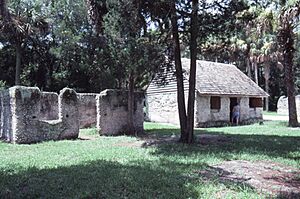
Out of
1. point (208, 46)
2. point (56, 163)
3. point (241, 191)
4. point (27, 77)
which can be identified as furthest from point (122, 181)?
point (27, 77)

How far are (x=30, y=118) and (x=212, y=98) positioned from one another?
14259 mm

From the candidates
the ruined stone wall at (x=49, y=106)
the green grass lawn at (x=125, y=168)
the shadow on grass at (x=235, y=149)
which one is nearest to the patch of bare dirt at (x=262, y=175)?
the green grass lawn at (x=125, y=168)

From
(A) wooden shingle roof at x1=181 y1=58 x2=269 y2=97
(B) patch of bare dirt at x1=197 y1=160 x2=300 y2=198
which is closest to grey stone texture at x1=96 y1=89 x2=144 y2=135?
(A) wooden shingle roof at x1=181 y1=58 x2=269 y2=97

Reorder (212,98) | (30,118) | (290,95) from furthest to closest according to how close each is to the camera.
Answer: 1. (212,98)
2. (290,95)
3. (30,118)

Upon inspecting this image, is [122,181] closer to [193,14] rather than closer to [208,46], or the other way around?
[193,14]

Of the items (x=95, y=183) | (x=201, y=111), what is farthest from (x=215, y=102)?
(x=95, y=183)

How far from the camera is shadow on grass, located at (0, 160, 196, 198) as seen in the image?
625 centimetres

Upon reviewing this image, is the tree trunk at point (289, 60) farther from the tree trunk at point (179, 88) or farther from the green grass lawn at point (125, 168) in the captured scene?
the tree trunk at point (179, 88)

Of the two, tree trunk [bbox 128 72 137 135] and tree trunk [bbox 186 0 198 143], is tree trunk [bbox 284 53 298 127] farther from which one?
tree trunk [bbox 186 0 198 143]

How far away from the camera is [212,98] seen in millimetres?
25094

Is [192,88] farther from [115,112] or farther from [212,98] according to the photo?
[212,98]

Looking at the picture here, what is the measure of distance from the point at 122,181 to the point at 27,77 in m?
25.9

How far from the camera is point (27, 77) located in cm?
3066

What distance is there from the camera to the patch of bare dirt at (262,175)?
6969 millimetres
